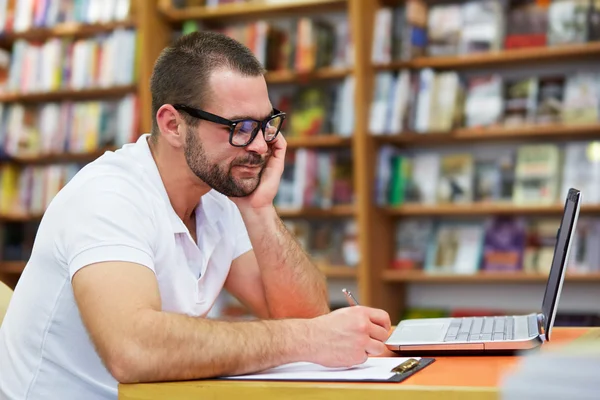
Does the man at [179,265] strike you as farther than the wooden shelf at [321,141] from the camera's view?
No

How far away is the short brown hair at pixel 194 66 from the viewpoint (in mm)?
1559

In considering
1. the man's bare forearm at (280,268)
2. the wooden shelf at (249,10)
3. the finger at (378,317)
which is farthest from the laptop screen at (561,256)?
the wooden shelf at (249,10)

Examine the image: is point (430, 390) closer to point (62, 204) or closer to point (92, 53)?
point (62, 204)

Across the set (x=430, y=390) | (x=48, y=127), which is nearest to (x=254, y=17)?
(x=48, y=127)

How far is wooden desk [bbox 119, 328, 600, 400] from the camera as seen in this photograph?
0.99 meters

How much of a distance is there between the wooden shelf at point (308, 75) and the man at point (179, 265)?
2.40 m

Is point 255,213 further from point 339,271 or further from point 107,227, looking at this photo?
point 339,271

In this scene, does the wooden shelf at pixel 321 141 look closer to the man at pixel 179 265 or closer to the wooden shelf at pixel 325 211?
the wooden shelf at pixel 325 211

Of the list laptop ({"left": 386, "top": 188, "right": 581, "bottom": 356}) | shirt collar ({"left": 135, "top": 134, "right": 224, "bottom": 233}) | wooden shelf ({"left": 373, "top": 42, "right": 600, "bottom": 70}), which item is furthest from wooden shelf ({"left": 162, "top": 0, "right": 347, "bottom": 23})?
laptop ({"left": 386, "top": 188, "right": 581, "bottom": 356})

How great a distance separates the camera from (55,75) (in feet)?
16.1

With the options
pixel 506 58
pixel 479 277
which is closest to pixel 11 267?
pixel 479 277

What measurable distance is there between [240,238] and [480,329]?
25.0 inches

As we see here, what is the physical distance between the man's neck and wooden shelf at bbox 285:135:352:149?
2.57 metres

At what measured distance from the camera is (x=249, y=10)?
14.4 ft
